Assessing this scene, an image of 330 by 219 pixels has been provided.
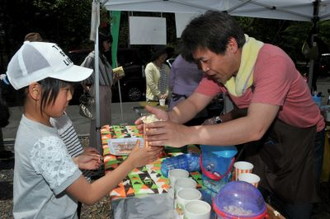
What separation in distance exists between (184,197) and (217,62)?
0.68 meters

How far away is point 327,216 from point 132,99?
786 cm

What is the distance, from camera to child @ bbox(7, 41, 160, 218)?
49.0 inches

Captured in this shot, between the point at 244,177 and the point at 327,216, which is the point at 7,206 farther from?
the point at 327,216

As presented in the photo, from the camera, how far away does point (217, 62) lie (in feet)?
5.11

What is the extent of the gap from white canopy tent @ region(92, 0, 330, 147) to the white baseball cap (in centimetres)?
332

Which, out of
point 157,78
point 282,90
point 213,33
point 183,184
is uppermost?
point 213,33

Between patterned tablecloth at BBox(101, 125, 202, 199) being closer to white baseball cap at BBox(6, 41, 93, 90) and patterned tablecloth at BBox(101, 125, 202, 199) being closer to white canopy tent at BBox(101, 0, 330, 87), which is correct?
white baseball cap at BBox(6, 41, 93, 90)

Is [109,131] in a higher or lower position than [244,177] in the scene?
lower

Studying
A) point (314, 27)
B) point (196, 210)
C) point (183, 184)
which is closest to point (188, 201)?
point (196, 210)

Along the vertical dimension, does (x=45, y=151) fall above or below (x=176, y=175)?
above

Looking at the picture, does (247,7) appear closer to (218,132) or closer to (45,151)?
(218,132)

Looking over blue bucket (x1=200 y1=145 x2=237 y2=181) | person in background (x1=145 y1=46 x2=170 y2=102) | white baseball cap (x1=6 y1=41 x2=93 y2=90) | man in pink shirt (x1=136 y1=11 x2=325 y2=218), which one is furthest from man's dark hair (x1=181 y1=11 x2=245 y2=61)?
person in background (x1=145 y1=46 x2=170 y2=102)

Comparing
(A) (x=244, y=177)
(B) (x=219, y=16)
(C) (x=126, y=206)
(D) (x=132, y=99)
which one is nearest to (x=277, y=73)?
(B) (x=219, y=16)

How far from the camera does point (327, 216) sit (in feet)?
10.1
